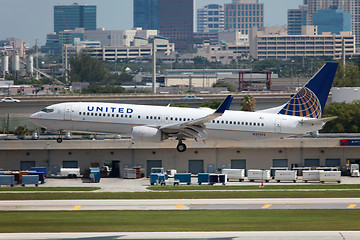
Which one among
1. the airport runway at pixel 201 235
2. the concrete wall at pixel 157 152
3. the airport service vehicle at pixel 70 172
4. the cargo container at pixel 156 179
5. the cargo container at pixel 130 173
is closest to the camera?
the airport runway at pixel 201 235

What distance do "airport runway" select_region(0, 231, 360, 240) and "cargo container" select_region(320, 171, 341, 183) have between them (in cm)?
2860

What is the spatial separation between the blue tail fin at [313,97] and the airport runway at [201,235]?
31.0 metres

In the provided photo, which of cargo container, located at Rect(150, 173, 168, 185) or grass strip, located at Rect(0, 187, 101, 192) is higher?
cargo container, located at Rect(150, 173, 168, 185)

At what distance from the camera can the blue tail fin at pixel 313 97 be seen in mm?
72625

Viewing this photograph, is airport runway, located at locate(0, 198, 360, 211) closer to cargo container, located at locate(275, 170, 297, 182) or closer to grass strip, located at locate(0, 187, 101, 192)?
grass strip, located at locate(0, 187, 101, 192)

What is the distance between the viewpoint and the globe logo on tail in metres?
72.6

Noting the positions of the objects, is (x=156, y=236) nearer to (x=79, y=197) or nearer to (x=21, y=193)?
(x=79, y=197)

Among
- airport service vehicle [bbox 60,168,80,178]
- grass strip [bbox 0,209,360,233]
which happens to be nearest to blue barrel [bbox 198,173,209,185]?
airport service vehicle [bbox 60,168,80,178]

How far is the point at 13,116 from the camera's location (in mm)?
125500

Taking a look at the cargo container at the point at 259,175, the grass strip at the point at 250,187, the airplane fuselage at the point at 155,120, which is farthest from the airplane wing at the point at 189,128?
the cargo container at the point at 259,175

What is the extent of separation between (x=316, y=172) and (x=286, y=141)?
8.61m

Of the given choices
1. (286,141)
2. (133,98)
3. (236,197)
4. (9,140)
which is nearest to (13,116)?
(133,98)

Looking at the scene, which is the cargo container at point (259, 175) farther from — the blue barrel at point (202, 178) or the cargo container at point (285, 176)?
the blue barrel at point (202, 178)

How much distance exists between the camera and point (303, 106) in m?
72.7
